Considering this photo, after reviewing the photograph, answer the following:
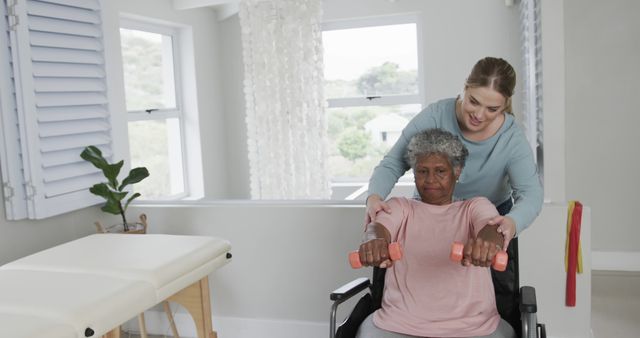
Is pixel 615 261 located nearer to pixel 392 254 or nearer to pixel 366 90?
pixel 366 90

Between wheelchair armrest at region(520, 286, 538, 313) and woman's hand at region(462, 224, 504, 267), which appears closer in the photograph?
woman's hand at region(462, 224, 504, 267)

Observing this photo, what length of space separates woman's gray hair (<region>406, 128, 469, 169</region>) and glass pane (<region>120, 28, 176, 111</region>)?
110 inches

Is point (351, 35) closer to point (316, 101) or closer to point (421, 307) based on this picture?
point (316, 101)

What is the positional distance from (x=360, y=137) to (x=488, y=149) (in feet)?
9.50

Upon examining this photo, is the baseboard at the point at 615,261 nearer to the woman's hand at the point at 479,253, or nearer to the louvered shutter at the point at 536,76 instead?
the louvered shutter at the point at 536,76

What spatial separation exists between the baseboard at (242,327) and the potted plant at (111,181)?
0.56 meters

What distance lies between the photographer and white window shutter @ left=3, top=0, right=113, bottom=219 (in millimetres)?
2459

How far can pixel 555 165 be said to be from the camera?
251 centimetres

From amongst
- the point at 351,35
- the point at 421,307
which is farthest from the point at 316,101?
the point at 421,307

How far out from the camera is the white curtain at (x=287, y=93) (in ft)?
14.3

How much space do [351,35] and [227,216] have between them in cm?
237

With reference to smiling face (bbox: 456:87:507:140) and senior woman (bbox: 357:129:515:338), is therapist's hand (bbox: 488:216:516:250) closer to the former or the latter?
senior woman (bbox: 357:129:515:338)

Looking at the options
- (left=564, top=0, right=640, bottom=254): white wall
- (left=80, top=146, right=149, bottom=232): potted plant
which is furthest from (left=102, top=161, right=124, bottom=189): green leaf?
(left=564, top=0, right=640, bottom=254): white wall

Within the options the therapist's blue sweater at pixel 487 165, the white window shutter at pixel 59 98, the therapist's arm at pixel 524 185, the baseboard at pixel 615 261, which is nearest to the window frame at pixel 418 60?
the baseboard at pixel 615 261
